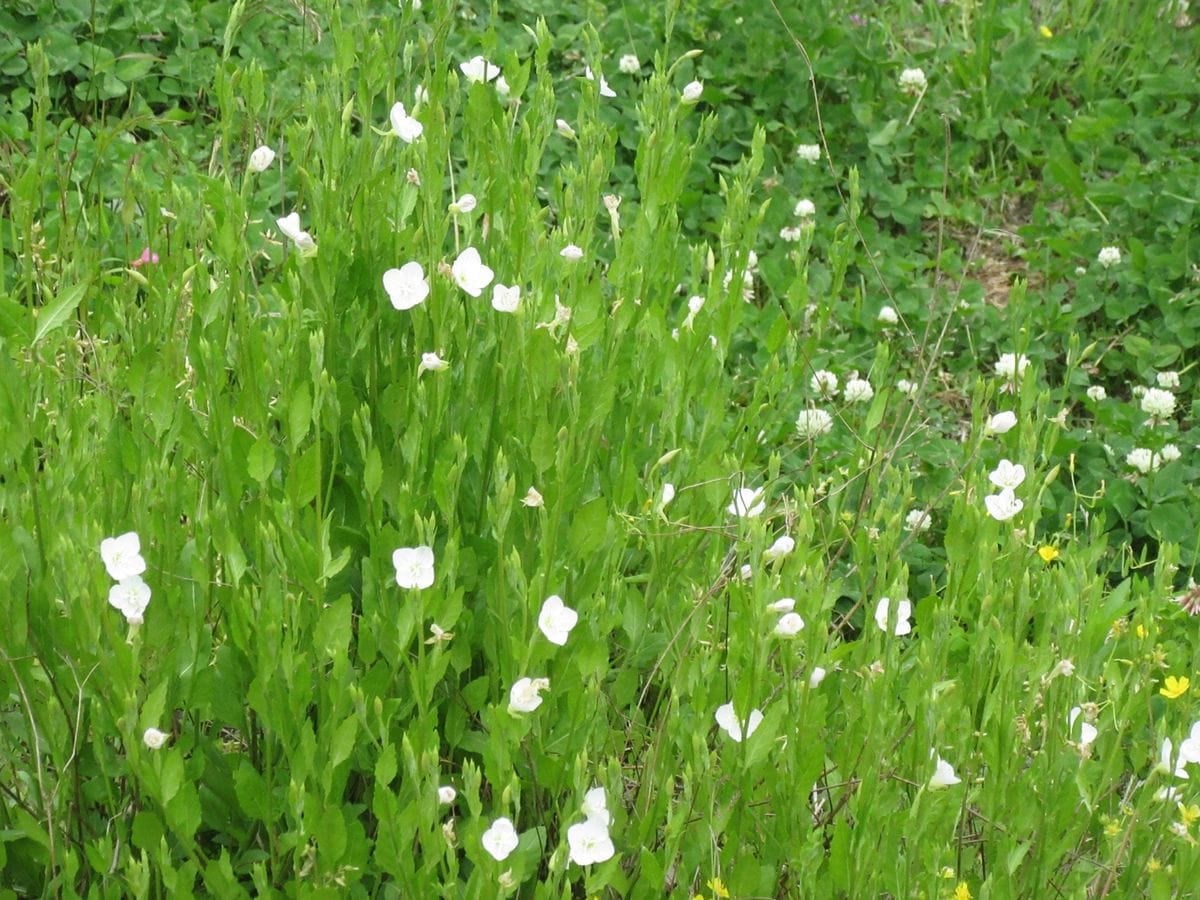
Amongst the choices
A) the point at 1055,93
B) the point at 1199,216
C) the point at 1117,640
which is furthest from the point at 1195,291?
the point at 1117,640

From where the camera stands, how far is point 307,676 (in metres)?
1.56

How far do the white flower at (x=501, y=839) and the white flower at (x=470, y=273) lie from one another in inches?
28.7

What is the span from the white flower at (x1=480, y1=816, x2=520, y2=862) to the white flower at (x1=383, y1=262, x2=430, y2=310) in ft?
2.27

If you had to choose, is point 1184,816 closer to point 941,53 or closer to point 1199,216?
point 1199,216

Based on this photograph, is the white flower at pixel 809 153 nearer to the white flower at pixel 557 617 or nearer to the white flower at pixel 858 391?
the white flower at pixel 858 391

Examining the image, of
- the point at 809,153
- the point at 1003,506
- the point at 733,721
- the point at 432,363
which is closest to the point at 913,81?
the point at 809,153

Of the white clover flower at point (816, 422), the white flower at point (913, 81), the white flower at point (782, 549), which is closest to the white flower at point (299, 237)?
the white flower at point (782, 549)

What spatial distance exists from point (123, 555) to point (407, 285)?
507 mm

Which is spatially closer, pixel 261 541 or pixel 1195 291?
pixel 261 541

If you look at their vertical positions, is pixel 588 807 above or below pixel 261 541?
below

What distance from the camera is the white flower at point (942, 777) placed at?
1690mm

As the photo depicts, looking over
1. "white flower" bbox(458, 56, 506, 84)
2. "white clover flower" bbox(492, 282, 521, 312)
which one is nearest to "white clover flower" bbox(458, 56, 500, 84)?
"white flower" bbox(458, 56, 506, 84)

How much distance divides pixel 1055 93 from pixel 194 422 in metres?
3.90

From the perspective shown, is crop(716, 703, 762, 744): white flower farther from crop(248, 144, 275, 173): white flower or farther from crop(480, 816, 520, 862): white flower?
crop(248, 144, 275, 173): white flower
